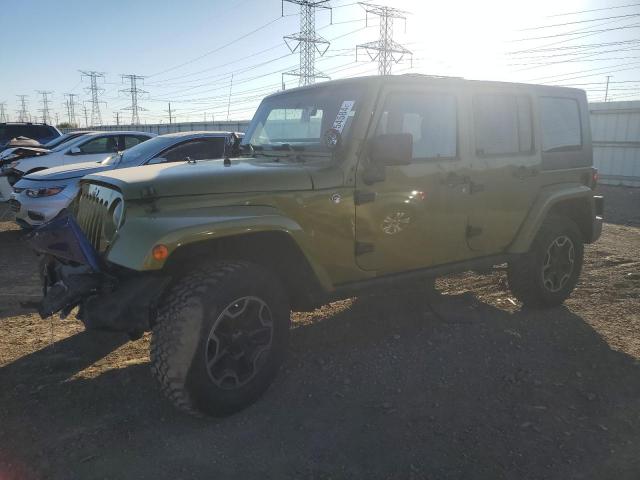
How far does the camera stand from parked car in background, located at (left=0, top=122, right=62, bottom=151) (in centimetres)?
1370

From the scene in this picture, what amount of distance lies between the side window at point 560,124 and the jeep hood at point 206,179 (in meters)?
2.52

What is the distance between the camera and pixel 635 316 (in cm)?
455

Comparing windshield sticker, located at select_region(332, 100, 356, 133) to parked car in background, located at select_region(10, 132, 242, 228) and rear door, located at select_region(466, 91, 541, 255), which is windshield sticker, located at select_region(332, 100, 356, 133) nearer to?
rear door, located at select_region(466, 91, 541, 255)

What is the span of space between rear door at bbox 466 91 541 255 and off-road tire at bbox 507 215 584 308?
14.1 inches

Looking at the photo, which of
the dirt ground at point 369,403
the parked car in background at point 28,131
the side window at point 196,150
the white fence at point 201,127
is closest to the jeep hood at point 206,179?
the dirt ground at point 369,403

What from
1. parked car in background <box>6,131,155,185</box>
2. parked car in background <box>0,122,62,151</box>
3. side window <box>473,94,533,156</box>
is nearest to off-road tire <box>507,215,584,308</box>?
side window <box>473,94,533,156</box>

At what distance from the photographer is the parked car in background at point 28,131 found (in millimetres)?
13695

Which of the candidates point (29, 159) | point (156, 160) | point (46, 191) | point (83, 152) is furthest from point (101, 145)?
point (156, 160)

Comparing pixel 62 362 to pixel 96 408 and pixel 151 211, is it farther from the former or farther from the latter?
pixel 151 211

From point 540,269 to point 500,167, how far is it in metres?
1.12

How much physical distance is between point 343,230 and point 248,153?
1.31 meters

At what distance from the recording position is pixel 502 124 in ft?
13.5

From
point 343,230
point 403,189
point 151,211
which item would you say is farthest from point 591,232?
point 151,211

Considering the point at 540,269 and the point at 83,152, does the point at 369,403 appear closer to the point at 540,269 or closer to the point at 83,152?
the point at 540,269
